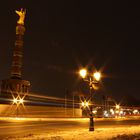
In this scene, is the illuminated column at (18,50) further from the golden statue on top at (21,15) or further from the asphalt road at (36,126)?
the asphalt road at (36,126)

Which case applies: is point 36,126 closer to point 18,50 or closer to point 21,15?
point 18,50

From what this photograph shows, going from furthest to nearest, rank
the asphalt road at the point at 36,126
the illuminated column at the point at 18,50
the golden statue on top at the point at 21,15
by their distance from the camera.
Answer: the golden statue on top at the point at 21,15 → the illuminated column at the point at 18,50 → the asphalt road at the point at 36,126

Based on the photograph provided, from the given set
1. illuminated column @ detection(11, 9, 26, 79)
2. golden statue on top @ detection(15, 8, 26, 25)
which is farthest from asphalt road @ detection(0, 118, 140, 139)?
golden statue on top @ detection(15, 8, 26, 25)

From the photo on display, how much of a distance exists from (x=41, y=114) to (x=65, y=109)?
26.1ft

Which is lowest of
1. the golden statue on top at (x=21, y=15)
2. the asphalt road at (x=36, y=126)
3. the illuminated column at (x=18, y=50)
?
the asphalt road at (x=36, y=126)

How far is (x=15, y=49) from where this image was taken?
69.6 metres

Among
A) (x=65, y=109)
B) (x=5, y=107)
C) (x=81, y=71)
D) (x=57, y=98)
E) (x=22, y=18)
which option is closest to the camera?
(x=81, y=71)

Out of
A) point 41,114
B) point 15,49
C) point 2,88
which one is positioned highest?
point 15,49

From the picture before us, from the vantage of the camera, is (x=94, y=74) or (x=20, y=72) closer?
(x=94, y=74)

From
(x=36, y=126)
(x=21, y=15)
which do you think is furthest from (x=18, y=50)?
(x=36, y=126)

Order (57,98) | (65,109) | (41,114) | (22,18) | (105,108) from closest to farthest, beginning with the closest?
(41,114) → (65,109) → (22,18) → (57,98) → (105,108)

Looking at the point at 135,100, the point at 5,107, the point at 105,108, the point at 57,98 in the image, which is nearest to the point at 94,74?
the point at 5,107

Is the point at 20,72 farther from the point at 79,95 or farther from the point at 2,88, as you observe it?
the point at 79,95

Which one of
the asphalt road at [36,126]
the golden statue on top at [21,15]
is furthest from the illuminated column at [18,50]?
the asphalt road at [36,126]
